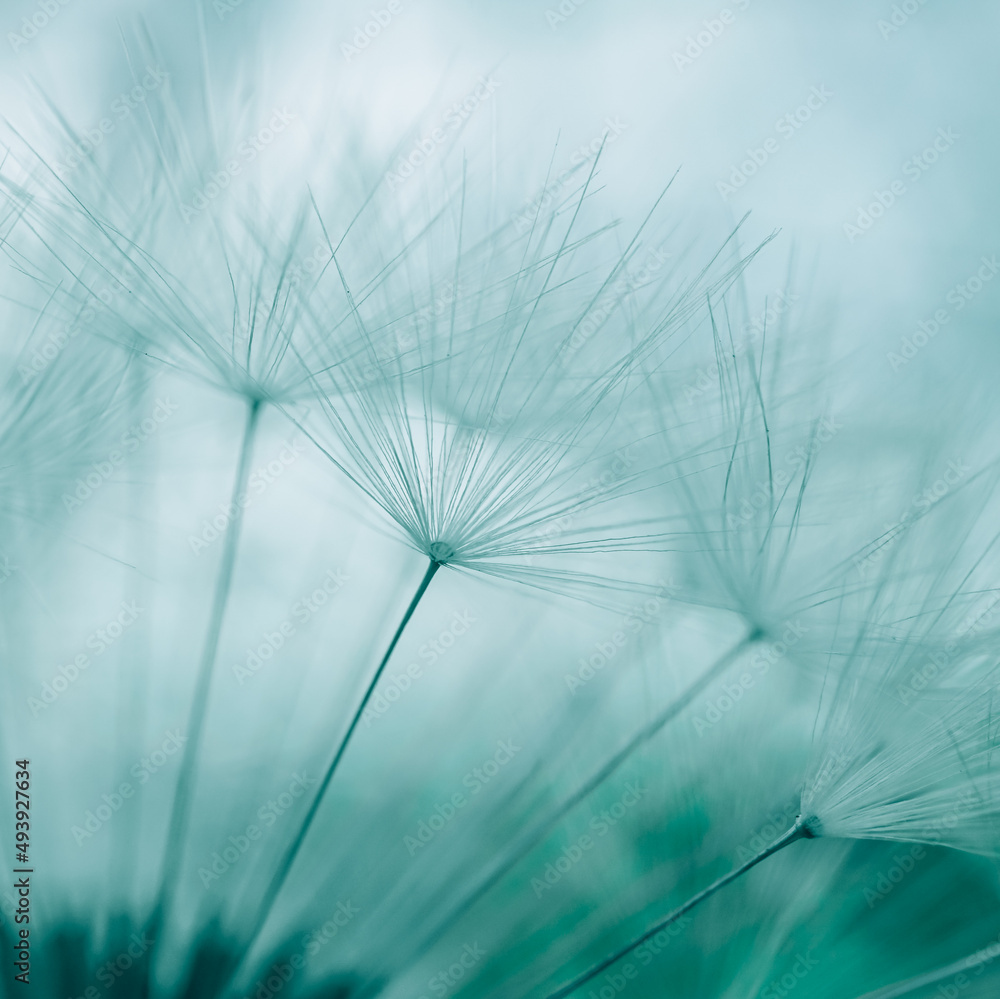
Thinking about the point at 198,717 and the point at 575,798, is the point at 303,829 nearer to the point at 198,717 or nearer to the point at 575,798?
the point at 198,717

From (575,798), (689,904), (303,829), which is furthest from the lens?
(575,798)

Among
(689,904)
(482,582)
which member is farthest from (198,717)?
(689,904)

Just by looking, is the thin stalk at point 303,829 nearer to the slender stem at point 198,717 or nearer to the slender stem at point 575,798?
the slender stem at point 198,717

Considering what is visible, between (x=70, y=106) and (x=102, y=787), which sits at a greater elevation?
(x=70, y=106)

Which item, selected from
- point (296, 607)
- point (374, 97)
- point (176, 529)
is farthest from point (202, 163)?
point (296, 607)

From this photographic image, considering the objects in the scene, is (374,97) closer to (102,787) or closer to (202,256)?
(202,256)

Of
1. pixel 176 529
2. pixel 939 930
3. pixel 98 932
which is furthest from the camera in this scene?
pixel 176 529

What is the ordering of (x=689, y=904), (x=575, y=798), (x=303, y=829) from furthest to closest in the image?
(x=575, y=798) → (x=303, y=829) → (x=689, y=904)

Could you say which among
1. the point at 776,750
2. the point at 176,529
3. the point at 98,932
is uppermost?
the point at 176,529
